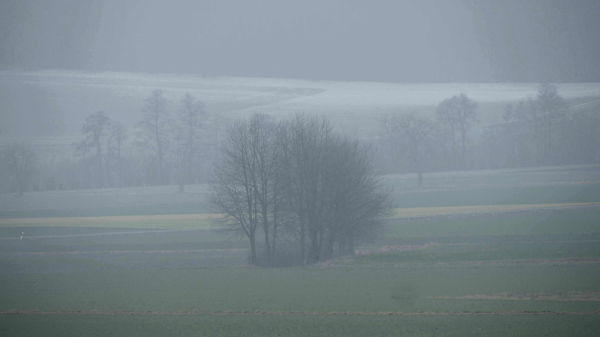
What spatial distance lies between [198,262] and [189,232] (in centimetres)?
1243

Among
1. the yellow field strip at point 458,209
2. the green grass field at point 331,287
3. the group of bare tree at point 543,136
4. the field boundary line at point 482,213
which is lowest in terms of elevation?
the green grass field at point 331,287

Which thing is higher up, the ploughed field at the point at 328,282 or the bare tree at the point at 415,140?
the bare tree at the point at 415,140

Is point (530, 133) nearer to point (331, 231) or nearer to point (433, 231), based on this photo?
point (433, 231)

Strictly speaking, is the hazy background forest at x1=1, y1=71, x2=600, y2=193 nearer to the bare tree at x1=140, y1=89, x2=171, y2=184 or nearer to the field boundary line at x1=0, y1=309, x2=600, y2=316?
the bare tree at x1=140, y1=89, x2=171, y2=184

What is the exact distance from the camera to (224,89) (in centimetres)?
10531

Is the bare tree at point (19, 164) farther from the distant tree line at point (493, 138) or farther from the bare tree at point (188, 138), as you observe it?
the distant tree line at point (493, 138)

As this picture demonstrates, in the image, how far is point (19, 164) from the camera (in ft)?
182

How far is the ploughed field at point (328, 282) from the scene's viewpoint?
1273 cm

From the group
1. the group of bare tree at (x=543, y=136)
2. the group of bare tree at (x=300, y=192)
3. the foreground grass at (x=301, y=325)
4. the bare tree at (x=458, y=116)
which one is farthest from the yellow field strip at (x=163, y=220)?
the foreground grass at (x=301, y=325)

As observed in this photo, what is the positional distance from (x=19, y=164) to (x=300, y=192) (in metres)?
42.6

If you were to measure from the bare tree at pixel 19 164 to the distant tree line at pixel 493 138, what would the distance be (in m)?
43.2

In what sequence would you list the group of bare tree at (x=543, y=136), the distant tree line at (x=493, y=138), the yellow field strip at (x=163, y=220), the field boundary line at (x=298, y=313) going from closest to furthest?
the field boundary line at (x=298, y=313) → the yellow field strip at (x=163, y=220) → the group of bare tree at (x=543, y=136) → the distant tree line at (x=493, y=138)

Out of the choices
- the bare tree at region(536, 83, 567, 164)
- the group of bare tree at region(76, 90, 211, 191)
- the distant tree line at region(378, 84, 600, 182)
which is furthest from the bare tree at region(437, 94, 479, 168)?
the group of bare tree at region(76, 90, 211, 191)

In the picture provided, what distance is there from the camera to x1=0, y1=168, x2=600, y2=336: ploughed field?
12727 millimetres
